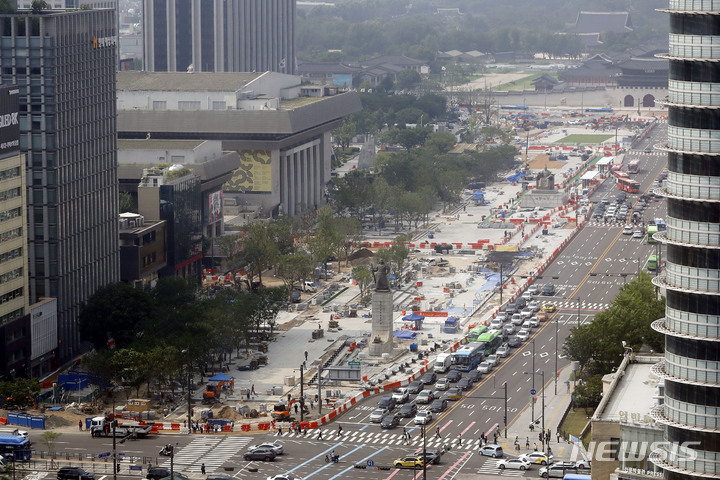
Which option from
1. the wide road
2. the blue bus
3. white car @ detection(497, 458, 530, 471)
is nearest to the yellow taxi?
the wide road

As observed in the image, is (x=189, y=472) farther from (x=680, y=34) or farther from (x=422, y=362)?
(x=680, y=34)

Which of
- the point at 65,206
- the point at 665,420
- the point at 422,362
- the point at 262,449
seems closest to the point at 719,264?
the point at 665,420

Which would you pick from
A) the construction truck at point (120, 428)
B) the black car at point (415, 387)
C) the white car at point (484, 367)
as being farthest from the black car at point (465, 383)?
the construction truck at point (120, 428)

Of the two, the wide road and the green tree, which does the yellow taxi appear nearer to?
the wide road

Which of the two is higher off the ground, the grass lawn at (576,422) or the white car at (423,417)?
the white car at (423,417)

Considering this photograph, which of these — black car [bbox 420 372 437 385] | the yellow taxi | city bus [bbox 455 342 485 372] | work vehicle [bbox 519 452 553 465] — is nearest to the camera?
the yellow taxi

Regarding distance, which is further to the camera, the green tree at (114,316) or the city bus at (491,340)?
the city bus at (491,340)

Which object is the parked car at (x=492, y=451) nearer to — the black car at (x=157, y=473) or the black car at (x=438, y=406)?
the black car at (x=438, y=406)
